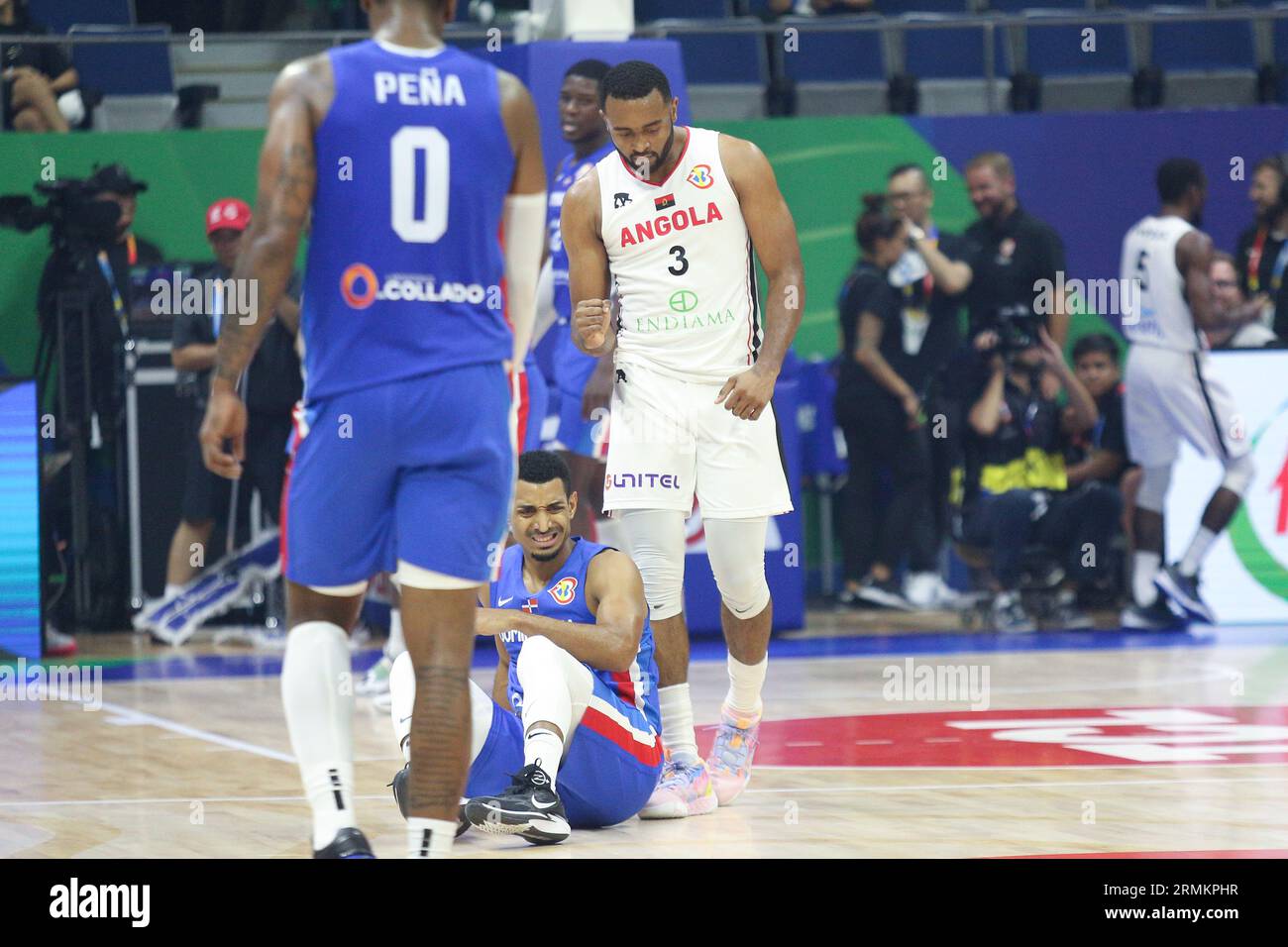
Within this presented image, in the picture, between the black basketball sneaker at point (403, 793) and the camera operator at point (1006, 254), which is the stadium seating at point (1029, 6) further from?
the black basketball sneaker at point (403, 793)

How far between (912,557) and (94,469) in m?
4.73

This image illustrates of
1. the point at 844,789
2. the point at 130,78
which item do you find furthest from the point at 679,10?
the point at 844,789

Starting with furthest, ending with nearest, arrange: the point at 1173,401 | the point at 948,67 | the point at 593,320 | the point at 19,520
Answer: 1. the point at 948,67
2. the point at 1173,401
3. the point at 19,520
4. the point at 593,320

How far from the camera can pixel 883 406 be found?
11.2 m

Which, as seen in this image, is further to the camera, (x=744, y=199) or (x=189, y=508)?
(x=189, y=508)

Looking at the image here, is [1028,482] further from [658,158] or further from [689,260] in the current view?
[658,158]

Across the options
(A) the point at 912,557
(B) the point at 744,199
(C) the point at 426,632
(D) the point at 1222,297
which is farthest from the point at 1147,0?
(C) the point at 426,632

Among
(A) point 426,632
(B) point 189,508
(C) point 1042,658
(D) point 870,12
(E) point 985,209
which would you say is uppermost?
(D) point 870,12

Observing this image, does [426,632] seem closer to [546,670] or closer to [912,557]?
[546,670]

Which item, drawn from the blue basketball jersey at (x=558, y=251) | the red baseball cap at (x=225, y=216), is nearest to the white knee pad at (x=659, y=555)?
the blue basketball jersey at (x=558, y=251)

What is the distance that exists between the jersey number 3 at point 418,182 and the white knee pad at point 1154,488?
7.30 metres

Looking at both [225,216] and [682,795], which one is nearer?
[682,795]

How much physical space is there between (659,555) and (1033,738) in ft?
6.02

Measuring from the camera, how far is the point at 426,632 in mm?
3887
